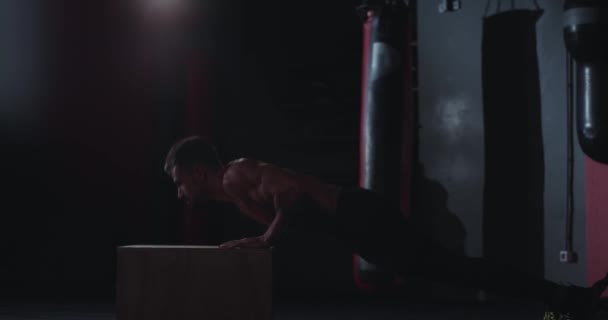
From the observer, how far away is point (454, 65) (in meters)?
4.61

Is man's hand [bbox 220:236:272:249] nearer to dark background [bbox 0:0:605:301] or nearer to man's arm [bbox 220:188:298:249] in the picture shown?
man's arm [bbox 220:188:298:249]

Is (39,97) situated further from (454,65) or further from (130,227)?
(454,65)

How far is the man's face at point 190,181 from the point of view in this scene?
→ 277cm

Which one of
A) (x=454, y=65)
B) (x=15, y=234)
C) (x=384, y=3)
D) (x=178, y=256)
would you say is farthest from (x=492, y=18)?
(x=15, y=234)

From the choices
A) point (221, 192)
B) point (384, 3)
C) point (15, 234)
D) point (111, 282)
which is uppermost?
point (384, 3)

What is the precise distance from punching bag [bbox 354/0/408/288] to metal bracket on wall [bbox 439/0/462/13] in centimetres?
51

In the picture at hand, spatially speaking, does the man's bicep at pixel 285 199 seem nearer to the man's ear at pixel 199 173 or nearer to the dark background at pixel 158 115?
the man's ear at pixel 199 173

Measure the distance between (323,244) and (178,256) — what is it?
2.82 meters

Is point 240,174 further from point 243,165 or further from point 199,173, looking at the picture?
point 199,173

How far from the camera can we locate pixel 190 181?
2.79 meters

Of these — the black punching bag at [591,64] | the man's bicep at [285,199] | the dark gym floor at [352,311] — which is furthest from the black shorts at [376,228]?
the black punching bag at [591,64]

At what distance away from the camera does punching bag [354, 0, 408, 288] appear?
3.85 meters

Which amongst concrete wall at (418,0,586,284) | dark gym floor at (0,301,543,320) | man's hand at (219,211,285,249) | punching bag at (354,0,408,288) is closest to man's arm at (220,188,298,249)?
man's hand at (219,211,285,249)

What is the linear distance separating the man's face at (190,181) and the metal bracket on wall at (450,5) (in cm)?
224
